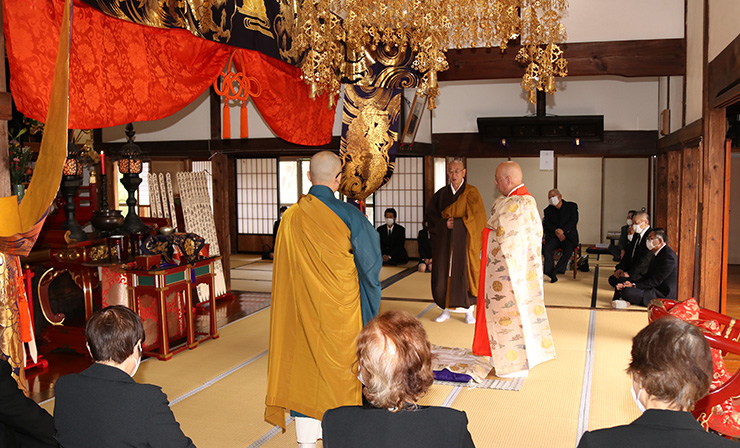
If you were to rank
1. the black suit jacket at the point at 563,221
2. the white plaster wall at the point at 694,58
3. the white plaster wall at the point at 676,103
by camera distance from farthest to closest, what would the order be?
the black suit jacket at the point at 563,221, the white plaster wall at the point at 676,103, the white plaster wall at the point at 694,58

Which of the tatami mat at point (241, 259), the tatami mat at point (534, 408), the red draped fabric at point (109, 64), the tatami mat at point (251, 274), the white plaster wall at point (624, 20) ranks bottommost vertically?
the tatami mat at point (534, 408)

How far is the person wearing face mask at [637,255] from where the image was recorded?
6.18m

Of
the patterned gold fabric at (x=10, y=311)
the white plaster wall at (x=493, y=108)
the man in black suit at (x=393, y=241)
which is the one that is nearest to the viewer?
the patterned gold fabric at (x=10, y=311)

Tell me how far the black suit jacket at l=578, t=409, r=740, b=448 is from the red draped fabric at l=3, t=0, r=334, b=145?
281cm

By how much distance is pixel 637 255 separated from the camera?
6.35 m

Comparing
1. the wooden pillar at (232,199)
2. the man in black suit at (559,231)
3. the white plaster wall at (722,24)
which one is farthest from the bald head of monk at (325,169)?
the wooden pillar at (232,199)

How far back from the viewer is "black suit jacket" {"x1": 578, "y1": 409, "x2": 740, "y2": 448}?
3.98 feet

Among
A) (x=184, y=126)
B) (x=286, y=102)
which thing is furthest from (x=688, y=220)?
(x=184, y=126)

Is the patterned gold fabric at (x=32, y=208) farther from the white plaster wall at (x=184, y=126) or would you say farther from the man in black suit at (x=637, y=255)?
the white plaster wall at (x=184, y=126)

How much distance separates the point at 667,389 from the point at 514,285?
271 centimetres

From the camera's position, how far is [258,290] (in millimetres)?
7348

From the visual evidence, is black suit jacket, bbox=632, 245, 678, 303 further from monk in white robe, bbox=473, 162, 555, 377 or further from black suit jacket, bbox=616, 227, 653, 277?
monk in white robe, bbox=473, 162, 555, 377

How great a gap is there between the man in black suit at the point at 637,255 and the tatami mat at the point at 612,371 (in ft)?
1.80

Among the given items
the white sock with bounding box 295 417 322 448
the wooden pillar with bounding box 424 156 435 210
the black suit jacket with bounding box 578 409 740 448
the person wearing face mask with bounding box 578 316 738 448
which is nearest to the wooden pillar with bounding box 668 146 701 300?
the wooden pillar with bounding box 424 156 435 210
